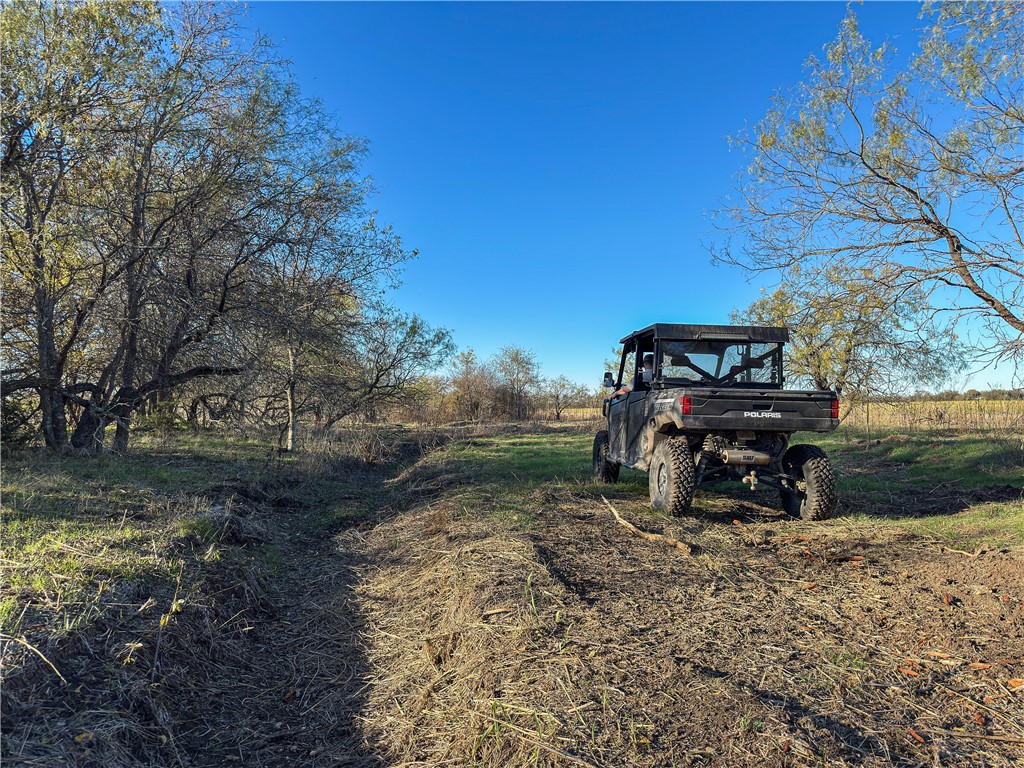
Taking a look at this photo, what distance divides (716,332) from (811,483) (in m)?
2.35

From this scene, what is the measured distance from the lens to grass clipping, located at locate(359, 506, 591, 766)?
2.90 metres

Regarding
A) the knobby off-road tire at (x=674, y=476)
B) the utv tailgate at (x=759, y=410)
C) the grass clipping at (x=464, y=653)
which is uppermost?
the utv tailgate at (x=759, y=410)

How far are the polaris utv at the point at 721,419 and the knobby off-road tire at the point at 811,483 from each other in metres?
0.01

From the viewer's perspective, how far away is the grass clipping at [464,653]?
2.90 meters

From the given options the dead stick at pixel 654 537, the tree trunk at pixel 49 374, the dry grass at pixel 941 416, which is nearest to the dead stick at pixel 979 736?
the dead stick at pixel 654 537

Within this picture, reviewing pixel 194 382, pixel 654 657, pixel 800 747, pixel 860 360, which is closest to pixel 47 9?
pixel 194 382

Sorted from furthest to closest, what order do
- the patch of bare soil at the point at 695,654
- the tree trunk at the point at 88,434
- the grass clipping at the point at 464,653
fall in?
1. the tree trunk at the point at 88,434
2. the grass clipping at the point at 464,653
3. the patch of bare soil at the point at 695,654

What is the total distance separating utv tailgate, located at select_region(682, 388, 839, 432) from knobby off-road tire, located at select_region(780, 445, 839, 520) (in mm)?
Result: 571

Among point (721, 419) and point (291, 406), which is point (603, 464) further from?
point (291, 406)

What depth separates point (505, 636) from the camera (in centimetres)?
374

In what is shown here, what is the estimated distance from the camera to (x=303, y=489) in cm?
1090

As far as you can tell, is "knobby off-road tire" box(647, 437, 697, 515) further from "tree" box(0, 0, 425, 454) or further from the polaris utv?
"tree" box(0, 0, 425, 454)

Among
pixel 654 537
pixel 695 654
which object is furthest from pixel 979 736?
pixel 654 537

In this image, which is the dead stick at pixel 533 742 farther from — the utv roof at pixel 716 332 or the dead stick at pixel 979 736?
the utv roof at pixel 716 332
